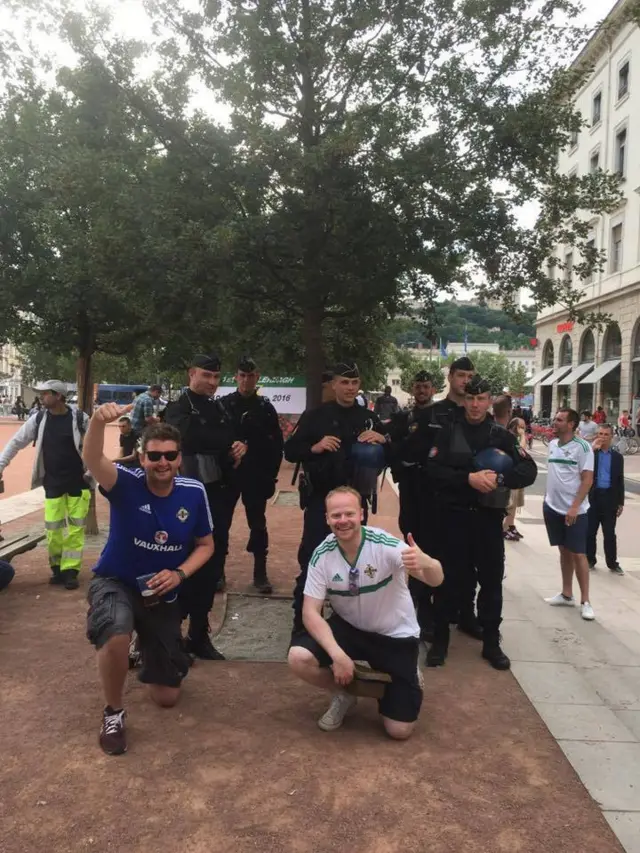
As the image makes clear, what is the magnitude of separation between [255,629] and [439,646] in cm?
136

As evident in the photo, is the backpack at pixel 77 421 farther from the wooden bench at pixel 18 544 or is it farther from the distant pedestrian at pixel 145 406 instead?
the distant pedestrian at pixel 145 406

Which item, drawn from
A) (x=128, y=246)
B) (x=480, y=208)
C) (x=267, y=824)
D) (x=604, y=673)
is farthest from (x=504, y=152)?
(x=267, y=824)

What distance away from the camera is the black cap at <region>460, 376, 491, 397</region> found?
424 centimetres

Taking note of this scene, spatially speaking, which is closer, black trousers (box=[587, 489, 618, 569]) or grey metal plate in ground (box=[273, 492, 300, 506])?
black trousers (box=[587, 489, 618, 569])

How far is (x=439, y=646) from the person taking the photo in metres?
4.29

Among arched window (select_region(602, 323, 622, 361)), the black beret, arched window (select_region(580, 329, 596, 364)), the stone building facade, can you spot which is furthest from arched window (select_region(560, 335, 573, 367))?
the black beret

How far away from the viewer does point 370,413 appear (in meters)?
4.55

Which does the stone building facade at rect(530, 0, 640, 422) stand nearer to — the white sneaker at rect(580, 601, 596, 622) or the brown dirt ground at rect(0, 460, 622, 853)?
the white sneaker at rect(580, 601, 596, 622)

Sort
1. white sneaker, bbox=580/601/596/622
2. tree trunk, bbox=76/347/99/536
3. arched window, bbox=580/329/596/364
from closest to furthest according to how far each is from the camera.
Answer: white sneaker, bbox=580/601/596/622 → tree trunk, bbox=76/347/99/536 → arched window, bbox=580/329/596/364

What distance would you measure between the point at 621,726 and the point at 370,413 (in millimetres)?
2345

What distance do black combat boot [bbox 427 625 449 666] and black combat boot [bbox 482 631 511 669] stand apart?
27 centimetres

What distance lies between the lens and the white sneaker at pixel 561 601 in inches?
223

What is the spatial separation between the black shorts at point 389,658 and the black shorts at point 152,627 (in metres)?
0.64

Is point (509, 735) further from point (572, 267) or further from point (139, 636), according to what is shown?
point (572, 267)
